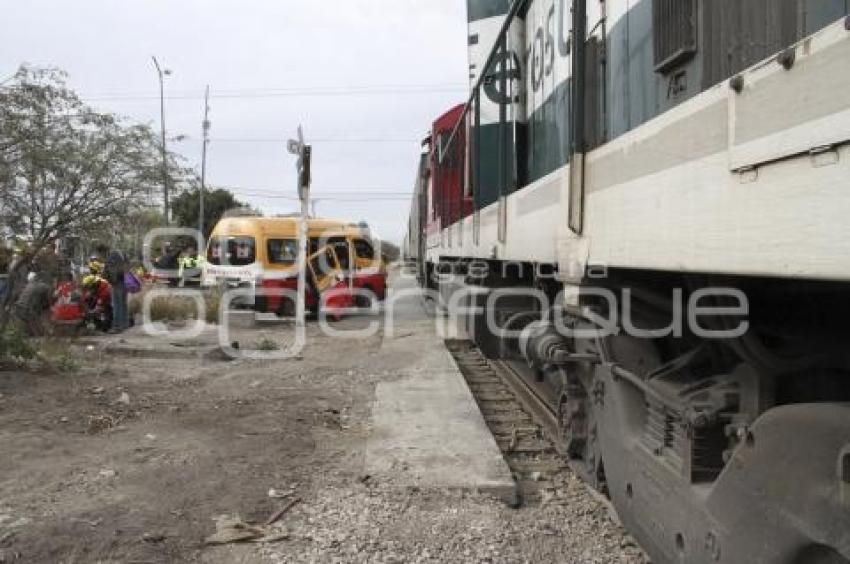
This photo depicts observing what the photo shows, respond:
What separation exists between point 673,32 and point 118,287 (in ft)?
39.7

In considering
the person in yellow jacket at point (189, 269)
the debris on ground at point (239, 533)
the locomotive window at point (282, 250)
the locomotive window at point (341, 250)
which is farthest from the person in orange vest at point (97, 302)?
the debris on ground at point (239, 533)

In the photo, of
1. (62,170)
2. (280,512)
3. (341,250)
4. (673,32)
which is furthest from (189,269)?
(673,32)

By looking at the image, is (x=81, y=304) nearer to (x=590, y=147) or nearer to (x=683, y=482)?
(x=590, y=147)

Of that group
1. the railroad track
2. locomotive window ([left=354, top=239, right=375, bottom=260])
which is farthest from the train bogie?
locomotive window ([left=354, top=239, right=375, bottom=260])

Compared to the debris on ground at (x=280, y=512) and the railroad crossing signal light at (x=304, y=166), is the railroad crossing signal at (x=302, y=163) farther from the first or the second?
the debris on ground at (x=280, y=512)

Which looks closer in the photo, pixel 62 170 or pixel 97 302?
pixel 62 170

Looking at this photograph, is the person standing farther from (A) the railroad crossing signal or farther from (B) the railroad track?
(B) the railroad track

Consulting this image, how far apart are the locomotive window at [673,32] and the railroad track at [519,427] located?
9.69 ft

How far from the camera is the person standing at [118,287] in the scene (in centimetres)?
1298

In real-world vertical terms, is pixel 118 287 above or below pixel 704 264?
below

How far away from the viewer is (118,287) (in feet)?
44.2

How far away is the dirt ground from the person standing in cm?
→ 498

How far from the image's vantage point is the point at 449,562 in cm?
409

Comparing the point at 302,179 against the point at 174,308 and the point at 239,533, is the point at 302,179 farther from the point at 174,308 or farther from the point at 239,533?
the point at 239,533
